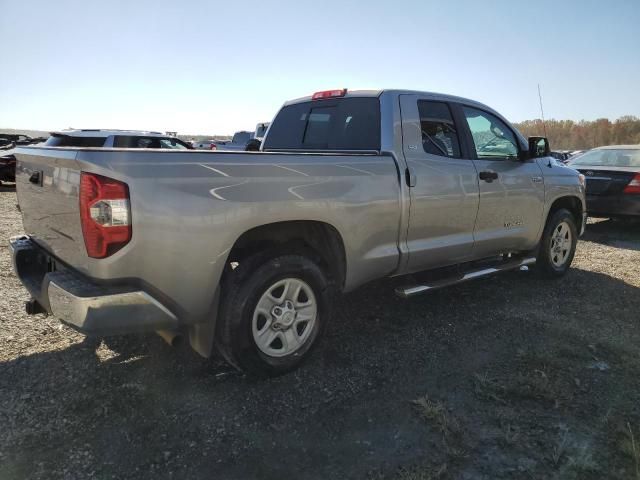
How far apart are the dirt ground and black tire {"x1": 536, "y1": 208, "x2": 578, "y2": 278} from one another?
3.64 feet

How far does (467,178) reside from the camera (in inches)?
166

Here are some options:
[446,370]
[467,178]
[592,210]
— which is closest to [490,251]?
[467,178]

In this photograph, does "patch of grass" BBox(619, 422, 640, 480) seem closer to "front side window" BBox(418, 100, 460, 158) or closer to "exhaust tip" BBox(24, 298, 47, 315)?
"front side window" BBox(418, 100, 460, 158)

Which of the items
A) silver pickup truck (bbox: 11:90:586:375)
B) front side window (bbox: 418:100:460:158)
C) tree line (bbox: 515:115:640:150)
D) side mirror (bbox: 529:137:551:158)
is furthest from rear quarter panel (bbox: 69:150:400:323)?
tree line (bbox: 515:115:640:150)

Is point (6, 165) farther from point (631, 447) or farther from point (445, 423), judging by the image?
point (631, 447)

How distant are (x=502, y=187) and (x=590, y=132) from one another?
78157 mm

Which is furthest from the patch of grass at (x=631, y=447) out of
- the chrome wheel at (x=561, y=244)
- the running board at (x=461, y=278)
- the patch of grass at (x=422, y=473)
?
the chrome wheel at (x=561, y=244)

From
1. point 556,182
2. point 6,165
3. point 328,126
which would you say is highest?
point 6,165

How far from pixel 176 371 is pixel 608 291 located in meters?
4.52

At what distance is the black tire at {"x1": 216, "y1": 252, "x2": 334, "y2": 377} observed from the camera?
2895 millimetres

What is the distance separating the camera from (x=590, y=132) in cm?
7138

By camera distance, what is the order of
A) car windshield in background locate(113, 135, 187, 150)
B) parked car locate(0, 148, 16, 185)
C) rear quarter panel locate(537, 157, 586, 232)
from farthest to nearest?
parked car locate(0, 148, 16, 185) → car windshield in background locate(113, 135, 187, 150) → rear quarter panel locate(537, 157, 586, 232)


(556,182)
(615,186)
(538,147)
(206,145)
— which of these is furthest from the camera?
(206,145)

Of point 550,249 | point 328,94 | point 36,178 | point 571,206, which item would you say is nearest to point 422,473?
point 36,178
